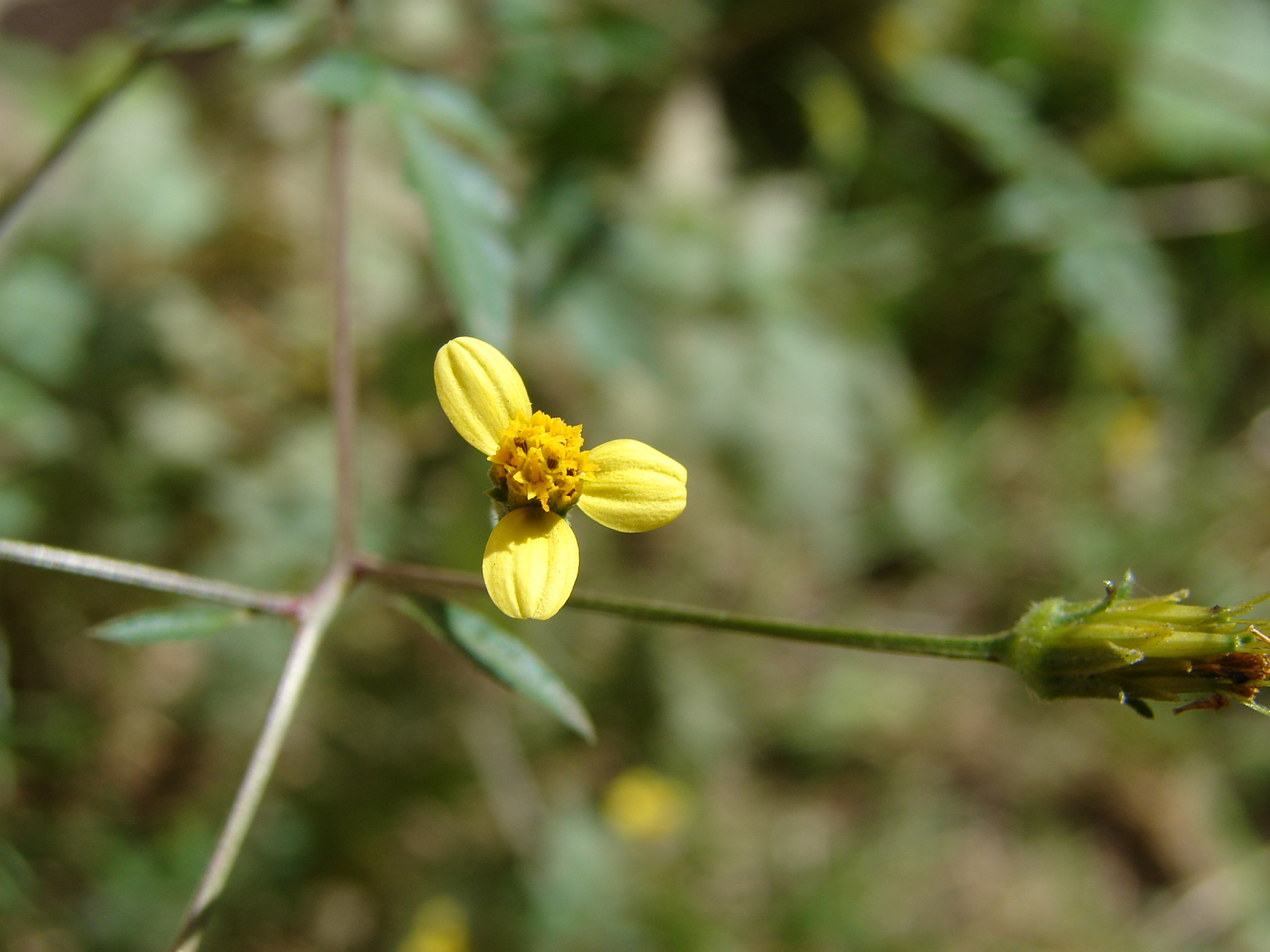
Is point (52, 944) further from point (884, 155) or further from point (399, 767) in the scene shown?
point (884, 155)

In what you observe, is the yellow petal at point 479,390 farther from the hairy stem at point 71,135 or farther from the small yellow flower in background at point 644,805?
the small yellow flower in background at point 644,805

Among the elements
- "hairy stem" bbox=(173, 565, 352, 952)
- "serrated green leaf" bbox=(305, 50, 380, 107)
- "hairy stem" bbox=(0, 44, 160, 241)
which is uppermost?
"serrated green leaf" bbox=(305, 50, 380, 107)

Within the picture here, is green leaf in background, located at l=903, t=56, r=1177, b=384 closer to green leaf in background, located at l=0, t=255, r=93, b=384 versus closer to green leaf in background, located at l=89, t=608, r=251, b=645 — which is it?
green leaf in background, located at l=0, t=255, r=93, b=384

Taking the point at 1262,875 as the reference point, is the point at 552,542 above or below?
below

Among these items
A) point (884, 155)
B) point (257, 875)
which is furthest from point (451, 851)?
point (884, 155)

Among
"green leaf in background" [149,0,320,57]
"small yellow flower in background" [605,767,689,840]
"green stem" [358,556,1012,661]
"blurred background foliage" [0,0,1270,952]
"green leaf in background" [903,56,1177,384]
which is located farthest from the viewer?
"green leaf in background" [903,56,1177,384]

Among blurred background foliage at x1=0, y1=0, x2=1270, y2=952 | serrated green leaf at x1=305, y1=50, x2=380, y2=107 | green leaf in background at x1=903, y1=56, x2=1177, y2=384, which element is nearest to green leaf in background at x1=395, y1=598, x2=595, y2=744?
serrated green leaf at x1=305, y1=50, x2=380, y2=107

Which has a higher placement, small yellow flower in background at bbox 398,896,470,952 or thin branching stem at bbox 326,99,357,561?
thin branching stem at bbox 326,99,357,561

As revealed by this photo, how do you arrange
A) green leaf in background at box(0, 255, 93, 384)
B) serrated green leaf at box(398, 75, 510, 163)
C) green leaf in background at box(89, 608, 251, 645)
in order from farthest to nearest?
green leaf in background at box(0, 255, 93, 384), serrated green leaf at box(398, 75, 510, 163), green leaf in background at box(89, 608, 251, 645)
